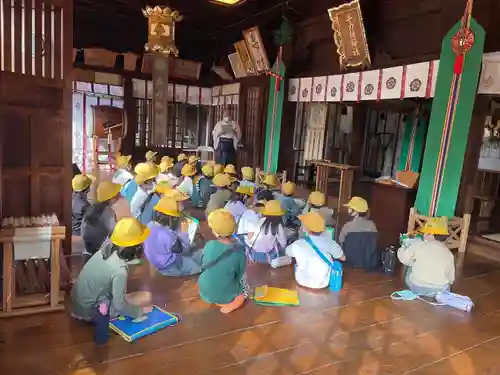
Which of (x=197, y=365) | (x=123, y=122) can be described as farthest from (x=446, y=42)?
(x=123, y=122)

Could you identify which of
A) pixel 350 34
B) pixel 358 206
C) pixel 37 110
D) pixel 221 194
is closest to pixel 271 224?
pixel 358 206

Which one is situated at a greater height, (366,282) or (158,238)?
(158,238)

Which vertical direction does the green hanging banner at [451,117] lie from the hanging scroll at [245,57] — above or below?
below

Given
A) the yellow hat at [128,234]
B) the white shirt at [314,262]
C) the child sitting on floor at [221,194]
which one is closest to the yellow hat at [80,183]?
the child sitting on floor at [221,194]

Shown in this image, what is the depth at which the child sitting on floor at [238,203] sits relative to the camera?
5.05 meters

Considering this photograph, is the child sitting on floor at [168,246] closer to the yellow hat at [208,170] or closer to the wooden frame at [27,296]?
the wooden frame at [27,296]

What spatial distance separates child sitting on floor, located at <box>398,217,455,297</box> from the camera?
12.4 ft

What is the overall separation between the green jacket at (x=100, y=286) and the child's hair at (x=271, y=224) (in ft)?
6.38

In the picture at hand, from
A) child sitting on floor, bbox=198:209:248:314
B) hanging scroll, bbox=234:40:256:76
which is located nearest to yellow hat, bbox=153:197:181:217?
child sitting on floor, bbox=198:209:248:314

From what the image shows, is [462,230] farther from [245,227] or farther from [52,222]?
[52,222]

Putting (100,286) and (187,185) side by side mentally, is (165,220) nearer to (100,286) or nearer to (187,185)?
(100,286)

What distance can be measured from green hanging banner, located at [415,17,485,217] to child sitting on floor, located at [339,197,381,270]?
1.52 m

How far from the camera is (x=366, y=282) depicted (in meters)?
4.27

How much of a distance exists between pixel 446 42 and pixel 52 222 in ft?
17.1
